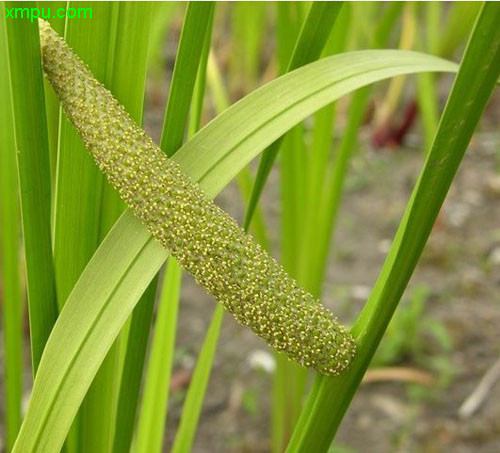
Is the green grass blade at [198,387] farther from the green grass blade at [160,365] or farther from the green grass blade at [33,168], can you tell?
the green grass blade at [33,168]

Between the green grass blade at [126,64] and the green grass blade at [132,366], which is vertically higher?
the green grass blade at [126,64]

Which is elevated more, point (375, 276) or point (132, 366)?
point (375, 276)

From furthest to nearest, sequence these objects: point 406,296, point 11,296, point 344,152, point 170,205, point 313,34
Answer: point 406,296
point 344,152
point 11,296
point 313,34
point 170,205

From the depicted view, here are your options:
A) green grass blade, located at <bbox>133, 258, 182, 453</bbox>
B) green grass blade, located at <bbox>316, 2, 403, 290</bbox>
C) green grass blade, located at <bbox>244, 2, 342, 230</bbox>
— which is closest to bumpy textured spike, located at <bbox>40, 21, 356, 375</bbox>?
green grass blade, located at <bbox>244, 2, 342, 230</bbox>

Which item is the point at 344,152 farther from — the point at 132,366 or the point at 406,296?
the point at 406,296

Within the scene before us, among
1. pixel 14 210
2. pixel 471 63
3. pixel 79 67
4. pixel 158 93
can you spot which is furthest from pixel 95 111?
pixel 158 93

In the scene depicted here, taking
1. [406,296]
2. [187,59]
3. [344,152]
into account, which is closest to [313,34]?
[187,59]

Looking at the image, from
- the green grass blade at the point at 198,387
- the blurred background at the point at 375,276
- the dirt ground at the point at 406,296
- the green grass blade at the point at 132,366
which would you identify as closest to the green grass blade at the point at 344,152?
the blurred background at the point at 375,276
